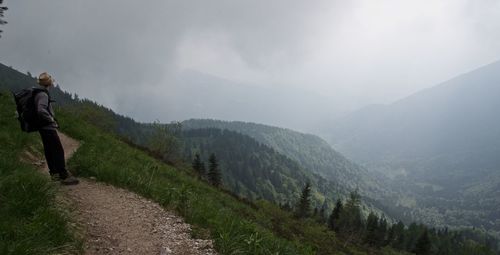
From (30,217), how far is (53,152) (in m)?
3.62

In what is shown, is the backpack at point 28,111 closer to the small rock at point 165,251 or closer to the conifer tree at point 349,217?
the small rock at point 165,251

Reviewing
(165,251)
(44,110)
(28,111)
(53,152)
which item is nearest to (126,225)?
(165,251)

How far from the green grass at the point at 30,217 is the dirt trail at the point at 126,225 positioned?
0.59m

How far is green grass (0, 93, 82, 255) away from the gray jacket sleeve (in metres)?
1.35

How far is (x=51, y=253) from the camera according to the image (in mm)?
5617

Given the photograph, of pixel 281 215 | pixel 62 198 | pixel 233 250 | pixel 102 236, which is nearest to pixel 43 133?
pixel 62 198

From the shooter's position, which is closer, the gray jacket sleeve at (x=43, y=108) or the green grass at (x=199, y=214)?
the green grass at (x=199, y=214)

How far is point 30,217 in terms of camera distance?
6273 mm

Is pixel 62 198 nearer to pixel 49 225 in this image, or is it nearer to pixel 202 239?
pixel 49 225

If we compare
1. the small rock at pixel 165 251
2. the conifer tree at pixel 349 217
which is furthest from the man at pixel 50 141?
the conifer tree at pixel 349 217

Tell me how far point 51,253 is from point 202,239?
3.36 m

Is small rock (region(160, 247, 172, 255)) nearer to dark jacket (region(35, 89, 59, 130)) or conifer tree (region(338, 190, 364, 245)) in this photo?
dark jacket (region(35, 89, 59, 130))

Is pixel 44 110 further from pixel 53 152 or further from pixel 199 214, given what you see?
pixel 199 214

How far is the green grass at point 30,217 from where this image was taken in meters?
5.34
